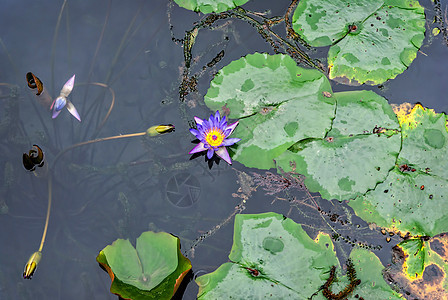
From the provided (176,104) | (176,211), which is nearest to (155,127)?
(176,104)

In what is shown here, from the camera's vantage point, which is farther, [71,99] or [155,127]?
[71,99]

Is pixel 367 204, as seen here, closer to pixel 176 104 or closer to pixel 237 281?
pixel 237 281

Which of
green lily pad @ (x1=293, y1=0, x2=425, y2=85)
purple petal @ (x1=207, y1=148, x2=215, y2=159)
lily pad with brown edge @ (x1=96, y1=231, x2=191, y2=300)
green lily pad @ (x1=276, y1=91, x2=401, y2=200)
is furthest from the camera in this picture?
green lily pad @ (x1=293, y1=0, x2=425, y2=85)

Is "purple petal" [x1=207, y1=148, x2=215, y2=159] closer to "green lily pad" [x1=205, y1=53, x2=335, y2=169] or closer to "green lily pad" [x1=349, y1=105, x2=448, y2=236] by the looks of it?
"green lily pad" [x1=205, y1=53, x2=335, y2=169]

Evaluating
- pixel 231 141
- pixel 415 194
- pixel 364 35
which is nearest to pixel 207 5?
pixel 231 141

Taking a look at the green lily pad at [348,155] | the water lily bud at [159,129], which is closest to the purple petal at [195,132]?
the water lily bud at [159,129]

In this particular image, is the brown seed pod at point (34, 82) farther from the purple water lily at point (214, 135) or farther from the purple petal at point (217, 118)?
the purple petal at point (217, 118)

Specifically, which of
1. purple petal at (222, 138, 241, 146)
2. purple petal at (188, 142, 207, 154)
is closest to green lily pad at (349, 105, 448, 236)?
purple petal at (222, 138, 241, 146)
